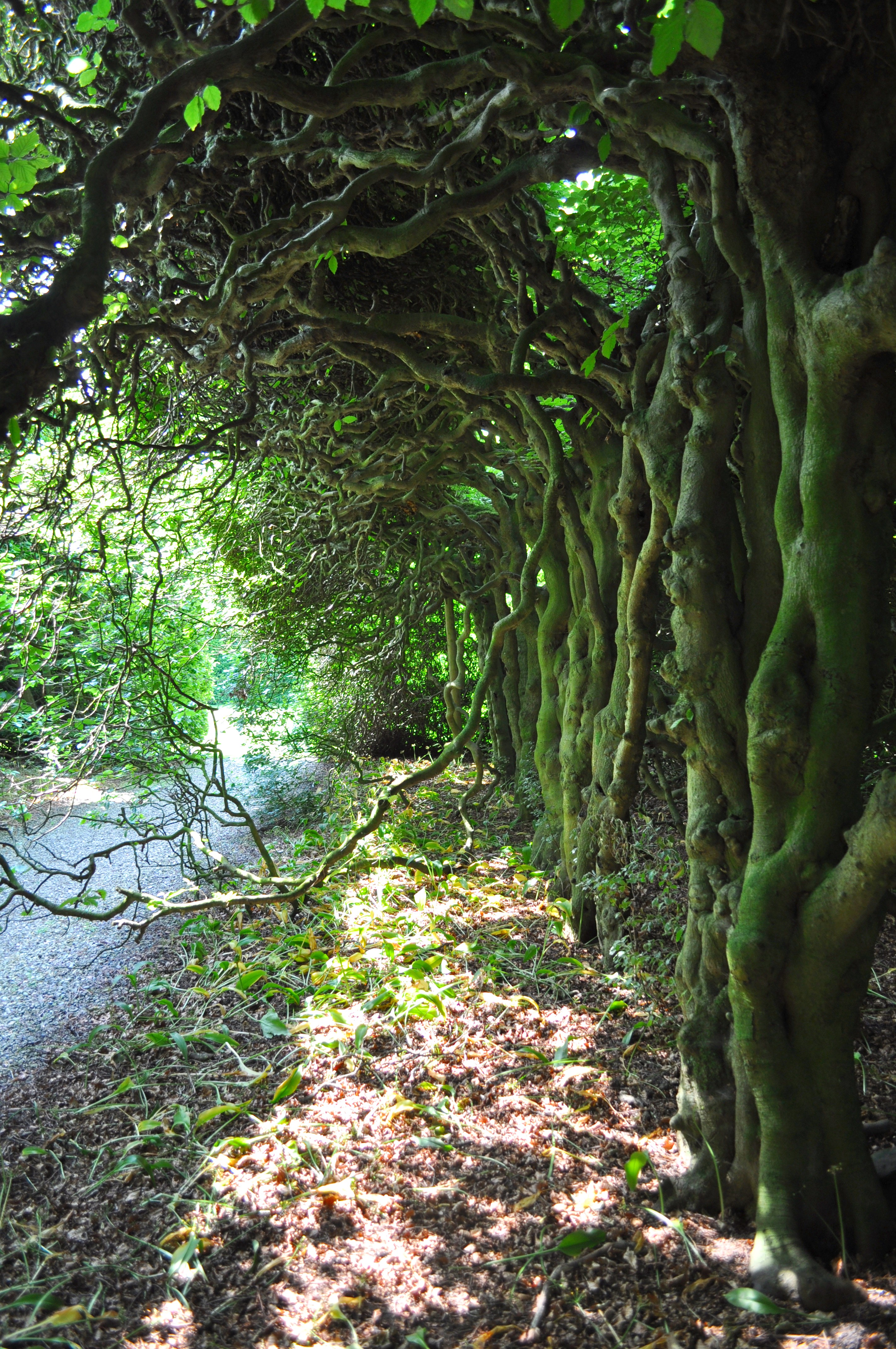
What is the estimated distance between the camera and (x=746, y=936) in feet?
7.95

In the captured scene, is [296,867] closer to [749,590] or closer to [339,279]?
[339,279]

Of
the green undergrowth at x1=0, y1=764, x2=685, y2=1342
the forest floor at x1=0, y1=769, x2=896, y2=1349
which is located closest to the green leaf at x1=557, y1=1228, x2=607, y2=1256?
the forest floor at x1=0, y1=769, x2=896, y2=1349

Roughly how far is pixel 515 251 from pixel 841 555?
2.59 meters

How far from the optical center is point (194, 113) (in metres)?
2.35

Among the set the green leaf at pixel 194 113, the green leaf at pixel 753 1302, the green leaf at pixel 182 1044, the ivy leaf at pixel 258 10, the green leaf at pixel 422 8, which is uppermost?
the green leaf at pixel 194 113

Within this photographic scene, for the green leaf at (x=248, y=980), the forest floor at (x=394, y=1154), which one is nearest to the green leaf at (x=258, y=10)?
the forest floor at (x=394, y=1154)

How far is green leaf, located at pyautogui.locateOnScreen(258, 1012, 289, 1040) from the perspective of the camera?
3945mm

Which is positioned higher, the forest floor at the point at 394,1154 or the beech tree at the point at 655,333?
the beech tree at the point at 655,333

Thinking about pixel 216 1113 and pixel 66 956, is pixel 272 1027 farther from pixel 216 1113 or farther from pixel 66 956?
pixel 66 956

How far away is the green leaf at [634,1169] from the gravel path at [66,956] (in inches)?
111

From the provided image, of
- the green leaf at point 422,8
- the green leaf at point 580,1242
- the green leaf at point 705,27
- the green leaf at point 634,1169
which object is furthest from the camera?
the green leaf at point 634,1169

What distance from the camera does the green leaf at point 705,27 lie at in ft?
4.58

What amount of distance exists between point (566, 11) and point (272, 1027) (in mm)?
3906

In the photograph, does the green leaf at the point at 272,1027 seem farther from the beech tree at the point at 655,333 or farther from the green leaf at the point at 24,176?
the green leaf at the point at 24,176
